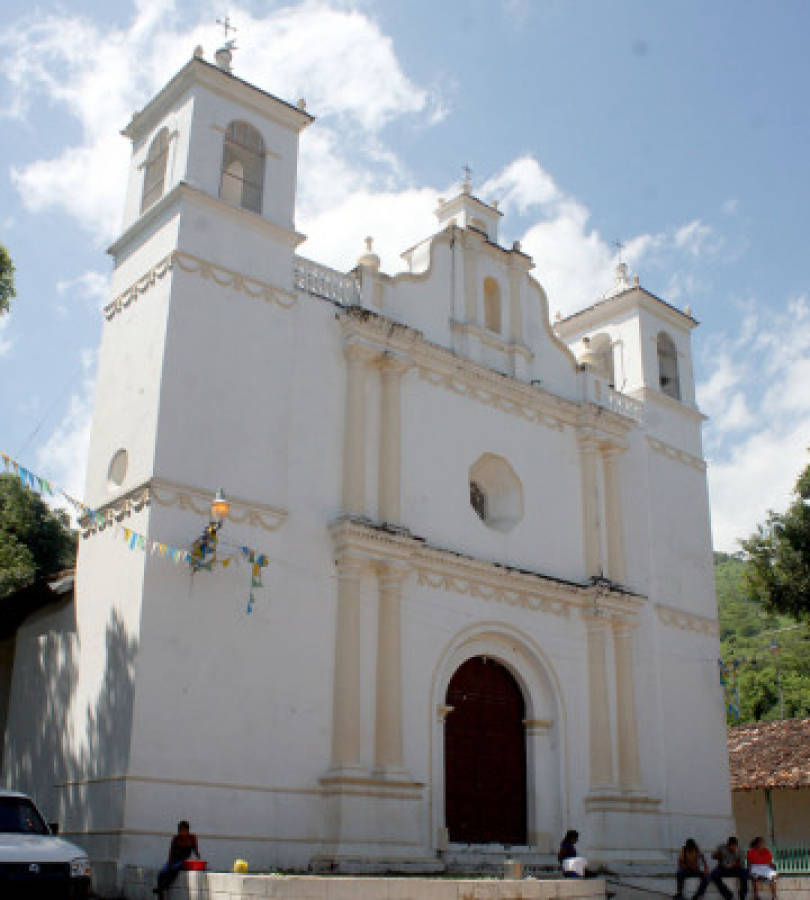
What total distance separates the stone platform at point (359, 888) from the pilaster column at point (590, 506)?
9.55m

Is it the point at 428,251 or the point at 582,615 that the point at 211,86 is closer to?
the point at 428,251

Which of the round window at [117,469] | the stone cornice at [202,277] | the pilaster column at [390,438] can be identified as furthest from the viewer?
the pilaster column at [390,438]

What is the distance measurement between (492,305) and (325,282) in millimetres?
4287

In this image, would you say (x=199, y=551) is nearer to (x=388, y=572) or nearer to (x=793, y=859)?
(x=388, y=572)

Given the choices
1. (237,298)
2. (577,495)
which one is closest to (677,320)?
(577,495)

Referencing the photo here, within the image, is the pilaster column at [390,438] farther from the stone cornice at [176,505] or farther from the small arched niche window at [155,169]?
the small arched niche window at [155,169]

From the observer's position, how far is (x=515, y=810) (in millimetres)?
17938

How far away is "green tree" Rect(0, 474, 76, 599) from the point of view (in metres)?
29.2

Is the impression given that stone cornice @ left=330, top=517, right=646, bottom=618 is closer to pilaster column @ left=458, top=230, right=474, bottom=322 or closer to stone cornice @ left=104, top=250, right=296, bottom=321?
stone cornice @ left=104, top=250, right=296, bottom=321

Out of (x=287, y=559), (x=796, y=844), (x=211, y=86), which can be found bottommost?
(x=796, y=844)

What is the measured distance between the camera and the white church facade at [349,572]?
1448 cm

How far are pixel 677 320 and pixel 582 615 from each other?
8.52 metres

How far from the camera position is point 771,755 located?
26.0 m

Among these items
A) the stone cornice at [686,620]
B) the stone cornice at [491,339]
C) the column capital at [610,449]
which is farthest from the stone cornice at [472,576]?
the stone cornice at [491,339]
